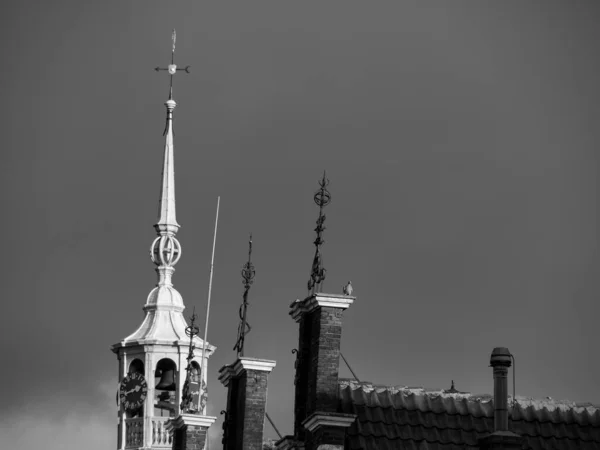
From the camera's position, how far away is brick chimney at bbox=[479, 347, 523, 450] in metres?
39.0

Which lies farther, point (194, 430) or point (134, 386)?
point (134, 386)

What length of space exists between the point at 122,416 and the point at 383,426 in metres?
46.4

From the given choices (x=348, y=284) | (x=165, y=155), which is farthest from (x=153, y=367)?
(x=348, y=284)

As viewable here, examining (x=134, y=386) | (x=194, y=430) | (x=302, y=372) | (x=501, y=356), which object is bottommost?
(x=501, y=356)

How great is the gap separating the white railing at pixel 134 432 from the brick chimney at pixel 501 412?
4962cm

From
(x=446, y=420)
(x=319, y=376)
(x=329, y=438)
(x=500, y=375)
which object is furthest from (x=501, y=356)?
(x=319, y=376)

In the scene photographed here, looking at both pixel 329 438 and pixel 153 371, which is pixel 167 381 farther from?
pixel 329 438

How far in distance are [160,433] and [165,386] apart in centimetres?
226

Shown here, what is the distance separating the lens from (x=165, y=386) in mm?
87875

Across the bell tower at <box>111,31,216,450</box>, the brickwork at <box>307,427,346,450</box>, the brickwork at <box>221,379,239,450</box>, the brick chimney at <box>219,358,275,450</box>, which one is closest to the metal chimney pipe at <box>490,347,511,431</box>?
the brickwork at <box>307,427,346,450</box>

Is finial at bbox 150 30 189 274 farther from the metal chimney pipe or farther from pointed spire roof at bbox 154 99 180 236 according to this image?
the metal chimney pipe

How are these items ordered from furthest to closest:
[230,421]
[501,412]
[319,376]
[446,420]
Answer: [230,421]
[446,420]
[319,376]
[501,412]

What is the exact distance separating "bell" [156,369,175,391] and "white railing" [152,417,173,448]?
1.42 metres

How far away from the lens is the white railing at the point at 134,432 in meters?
89.3
